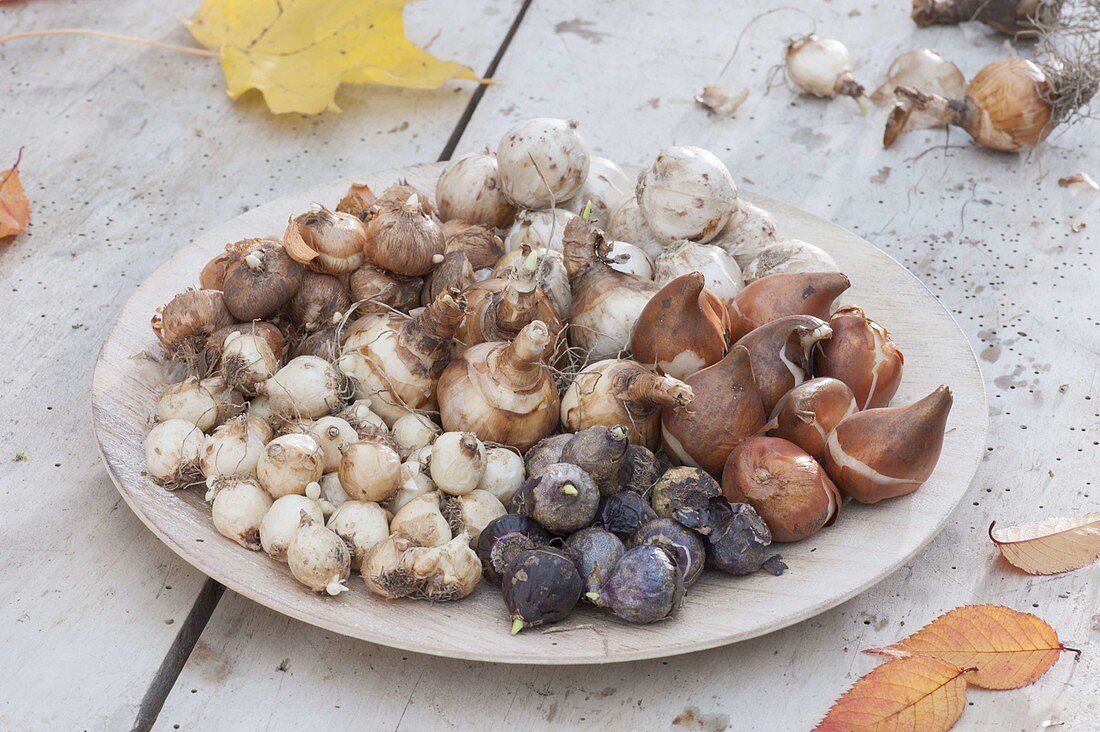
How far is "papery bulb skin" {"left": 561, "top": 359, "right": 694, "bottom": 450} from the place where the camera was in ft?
3.84

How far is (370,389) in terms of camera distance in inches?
49.6

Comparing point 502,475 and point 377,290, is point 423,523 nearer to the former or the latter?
point 502,475

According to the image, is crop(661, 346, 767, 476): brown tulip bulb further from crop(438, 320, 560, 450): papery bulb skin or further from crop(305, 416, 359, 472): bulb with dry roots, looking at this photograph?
crop(305, 416, 359, 472): bulb with dry roots

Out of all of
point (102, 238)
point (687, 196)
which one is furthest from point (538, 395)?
point (102, 238)

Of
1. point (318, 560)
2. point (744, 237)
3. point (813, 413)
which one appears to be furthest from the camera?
point (744, 237)

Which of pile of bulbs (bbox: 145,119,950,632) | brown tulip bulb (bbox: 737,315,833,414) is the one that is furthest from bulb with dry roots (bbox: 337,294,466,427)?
brown tulip bulb (bbox: 737,315,833,414)

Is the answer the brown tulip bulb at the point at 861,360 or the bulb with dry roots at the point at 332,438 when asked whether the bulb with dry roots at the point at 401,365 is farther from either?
the brown tulip bulb at the point at 861,360

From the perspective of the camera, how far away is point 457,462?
44.4 inches

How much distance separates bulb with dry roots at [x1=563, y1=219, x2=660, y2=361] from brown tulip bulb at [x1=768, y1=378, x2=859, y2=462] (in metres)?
0.22

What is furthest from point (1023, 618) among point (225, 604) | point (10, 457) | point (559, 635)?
point (10, 457)

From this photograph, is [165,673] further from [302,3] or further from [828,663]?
[302,3]

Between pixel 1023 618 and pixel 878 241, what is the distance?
2.70ft

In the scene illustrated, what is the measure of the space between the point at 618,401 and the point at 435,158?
0.94 metres

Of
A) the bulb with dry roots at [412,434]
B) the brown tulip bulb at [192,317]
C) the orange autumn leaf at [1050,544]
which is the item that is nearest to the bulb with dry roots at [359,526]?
the bulb with dry roots at [412,434]
